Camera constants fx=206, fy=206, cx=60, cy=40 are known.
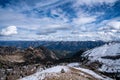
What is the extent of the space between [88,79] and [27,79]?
55.9ft

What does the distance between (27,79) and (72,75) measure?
1285 centimetres

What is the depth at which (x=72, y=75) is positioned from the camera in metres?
55.7

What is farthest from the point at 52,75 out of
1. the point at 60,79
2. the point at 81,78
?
the point at 81,78

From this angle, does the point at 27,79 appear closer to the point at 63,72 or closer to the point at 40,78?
the point at 40,78

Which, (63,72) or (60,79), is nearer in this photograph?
(60,79)

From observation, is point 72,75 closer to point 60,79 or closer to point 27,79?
point 60,79

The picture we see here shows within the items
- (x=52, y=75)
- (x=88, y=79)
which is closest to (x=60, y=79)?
(x=52, y=75)

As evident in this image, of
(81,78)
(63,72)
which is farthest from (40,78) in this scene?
(81,78)

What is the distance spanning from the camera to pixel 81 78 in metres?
54.9

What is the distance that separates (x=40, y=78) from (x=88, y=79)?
13185 mm

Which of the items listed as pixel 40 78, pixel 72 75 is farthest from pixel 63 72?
pixel 40 78

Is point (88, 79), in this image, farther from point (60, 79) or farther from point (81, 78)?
point (60, 79)

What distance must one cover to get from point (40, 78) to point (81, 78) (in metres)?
10.9

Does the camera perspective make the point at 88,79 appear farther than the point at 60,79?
Yes
